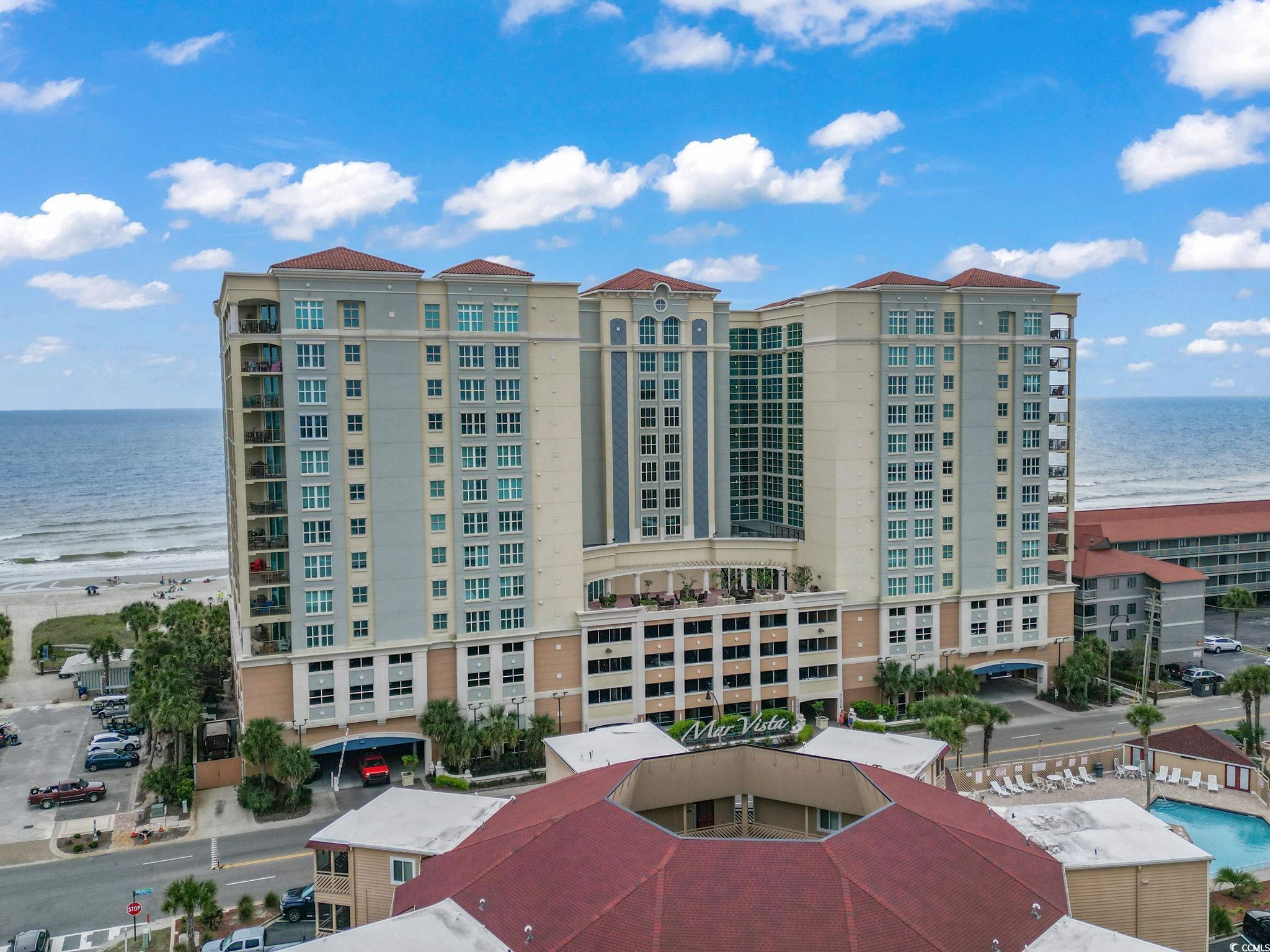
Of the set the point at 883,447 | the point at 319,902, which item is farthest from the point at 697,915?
the point at 883,447

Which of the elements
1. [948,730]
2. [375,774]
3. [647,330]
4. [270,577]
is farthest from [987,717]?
[270,577]

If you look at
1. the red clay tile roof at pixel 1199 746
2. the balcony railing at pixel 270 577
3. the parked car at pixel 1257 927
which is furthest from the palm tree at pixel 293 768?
the red clay tile roof at pixel 1199 746

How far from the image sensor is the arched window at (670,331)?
70750mm

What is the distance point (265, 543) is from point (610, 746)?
77.8 feet

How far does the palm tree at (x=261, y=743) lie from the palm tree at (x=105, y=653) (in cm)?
2709

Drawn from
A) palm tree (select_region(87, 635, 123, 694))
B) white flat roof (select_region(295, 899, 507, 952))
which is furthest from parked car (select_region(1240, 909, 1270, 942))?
palm tree (select_region(87, 635, 123, 694))

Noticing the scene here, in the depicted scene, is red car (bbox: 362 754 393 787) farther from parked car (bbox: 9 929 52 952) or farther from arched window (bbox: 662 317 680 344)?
arched window (bbox: 662 317 680 344)

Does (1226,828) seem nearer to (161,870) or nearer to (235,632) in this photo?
(161,870)

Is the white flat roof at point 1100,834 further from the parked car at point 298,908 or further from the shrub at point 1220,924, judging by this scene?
the parked car at point 298,908

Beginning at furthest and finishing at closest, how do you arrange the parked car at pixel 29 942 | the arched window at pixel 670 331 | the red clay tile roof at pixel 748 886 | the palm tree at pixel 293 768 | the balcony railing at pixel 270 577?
1. the arched window at pixel 670 331
2. the balcony railing at pixel 270 577
3. the palm tree at pixel 293 768
4. the parked car at pixel 29 942
5. the red clay tile roof at pixel 748 886

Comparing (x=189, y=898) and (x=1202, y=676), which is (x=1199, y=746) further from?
(x=189, y=898)

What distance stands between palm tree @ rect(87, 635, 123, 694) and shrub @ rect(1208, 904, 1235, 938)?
72495 millimetres

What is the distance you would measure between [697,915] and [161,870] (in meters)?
31.5

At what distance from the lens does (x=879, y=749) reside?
4794 centimetres
